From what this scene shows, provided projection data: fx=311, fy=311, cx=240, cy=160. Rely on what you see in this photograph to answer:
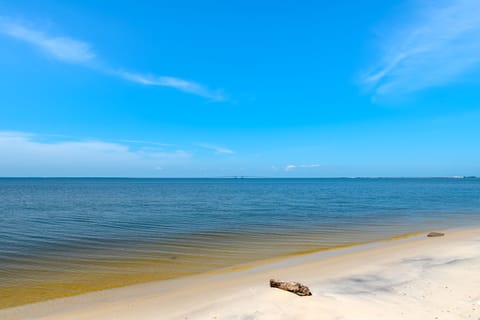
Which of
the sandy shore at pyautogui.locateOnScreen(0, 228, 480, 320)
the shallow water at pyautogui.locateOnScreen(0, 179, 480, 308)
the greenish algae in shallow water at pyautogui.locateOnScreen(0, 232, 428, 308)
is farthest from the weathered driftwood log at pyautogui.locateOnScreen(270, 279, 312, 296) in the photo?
the shallow water at pyautogui.locateOnScreen(0, 179, 480, 308)

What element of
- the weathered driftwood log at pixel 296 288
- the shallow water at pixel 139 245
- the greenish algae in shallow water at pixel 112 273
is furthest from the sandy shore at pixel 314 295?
the shallow water at pixel 139 245

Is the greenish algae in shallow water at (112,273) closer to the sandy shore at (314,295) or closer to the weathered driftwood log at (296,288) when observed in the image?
A: the sandy shore at (314,295)

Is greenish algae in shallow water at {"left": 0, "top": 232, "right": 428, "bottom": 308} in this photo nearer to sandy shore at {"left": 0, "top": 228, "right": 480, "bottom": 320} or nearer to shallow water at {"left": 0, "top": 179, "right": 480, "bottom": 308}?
shallow water at {"left": 0, "top": 179, "right": 480, "bottom": 308}

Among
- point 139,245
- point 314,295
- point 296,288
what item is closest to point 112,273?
point 139,245

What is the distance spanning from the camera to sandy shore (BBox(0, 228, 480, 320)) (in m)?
7.36

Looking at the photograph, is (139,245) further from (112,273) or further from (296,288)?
(296,288)

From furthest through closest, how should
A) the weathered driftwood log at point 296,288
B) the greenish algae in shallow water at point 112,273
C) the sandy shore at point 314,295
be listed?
1. the greenish algae in shallow water at point 112,273
2. the weathered driftwood log at point 296,288
3. the sandy shore at point 314,295

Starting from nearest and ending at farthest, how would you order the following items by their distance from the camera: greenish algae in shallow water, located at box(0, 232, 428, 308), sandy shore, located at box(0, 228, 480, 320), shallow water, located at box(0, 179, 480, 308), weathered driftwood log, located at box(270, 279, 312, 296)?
sandy shore, located at box(0, 228, 480, 320), weathered driftwood log, located at box(270, 279, 312, 296), greenish algae in shallow water, located at box(0, 232, 428, 308), shallow water, located at box(0, 179, 480, 308)

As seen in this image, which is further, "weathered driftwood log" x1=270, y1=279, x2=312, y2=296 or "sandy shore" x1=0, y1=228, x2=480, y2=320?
"weathered driftwood log" x1=270, y1=279, x2=312, y2=296

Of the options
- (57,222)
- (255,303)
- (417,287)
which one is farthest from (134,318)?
(57,222)

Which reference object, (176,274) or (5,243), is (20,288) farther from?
(5,243)

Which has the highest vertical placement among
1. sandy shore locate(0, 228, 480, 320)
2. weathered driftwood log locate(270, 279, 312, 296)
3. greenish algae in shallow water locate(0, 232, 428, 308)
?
weathered driftwood log locate(270, 279, 312, 296)

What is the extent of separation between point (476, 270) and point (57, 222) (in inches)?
1136

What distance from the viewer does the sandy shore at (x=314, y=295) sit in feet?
24.2
